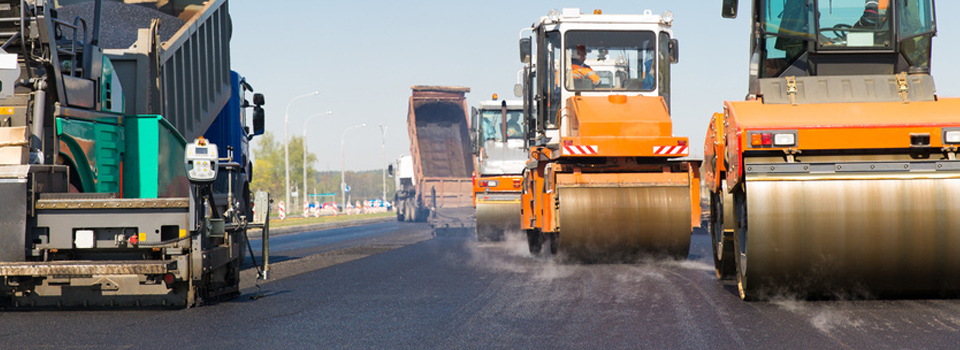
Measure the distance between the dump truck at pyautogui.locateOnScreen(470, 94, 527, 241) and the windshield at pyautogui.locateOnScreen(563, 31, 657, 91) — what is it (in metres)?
4.80

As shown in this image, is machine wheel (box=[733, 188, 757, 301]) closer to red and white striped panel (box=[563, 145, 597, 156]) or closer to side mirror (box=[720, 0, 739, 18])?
side mirror (box=[720, 0, 739, 18])

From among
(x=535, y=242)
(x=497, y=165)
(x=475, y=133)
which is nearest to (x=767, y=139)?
(x=535, y=242)

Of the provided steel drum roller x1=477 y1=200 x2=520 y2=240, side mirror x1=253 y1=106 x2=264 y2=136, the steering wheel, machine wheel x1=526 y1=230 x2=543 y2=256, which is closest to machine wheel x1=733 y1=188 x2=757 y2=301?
the steering wheel

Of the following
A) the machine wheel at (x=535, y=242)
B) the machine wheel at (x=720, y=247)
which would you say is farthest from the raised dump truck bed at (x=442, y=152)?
the machine wheel at (x=720, y=247)

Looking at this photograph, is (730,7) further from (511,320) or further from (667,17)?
(667,17)

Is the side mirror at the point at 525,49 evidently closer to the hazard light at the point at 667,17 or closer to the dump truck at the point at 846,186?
the hazard light at the point at 667,17

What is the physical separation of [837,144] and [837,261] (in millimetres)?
875

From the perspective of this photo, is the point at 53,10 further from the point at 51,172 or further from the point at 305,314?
the point at 305,314

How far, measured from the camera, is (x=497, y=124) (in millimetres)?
23734

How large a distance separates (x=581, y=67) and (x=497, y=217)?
7026 mm

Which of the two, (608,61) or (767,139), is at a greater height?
(608,61)

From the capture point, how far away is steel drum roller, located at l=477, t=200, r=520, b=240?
20797 mm

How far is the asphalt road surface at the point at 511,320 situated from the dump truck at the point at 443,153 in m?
22.9

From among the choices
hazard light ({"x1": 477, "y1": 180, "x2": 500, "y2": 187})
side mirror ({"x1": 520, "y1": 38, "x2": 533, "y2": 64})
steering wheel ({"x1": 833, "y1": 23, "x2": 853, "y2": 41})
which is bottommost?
hazard light ({"x1": 477, "y1": 180, "x2": 500, "y2": 187})
